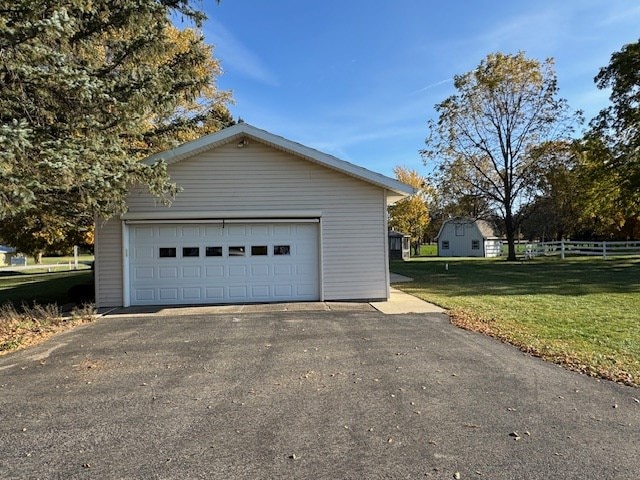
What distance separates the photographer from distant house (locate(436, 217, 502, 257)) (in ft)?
162

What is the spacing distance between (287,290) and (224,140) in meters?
4.15

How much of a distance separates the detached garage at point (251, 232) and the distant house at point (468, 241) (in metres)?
39.0

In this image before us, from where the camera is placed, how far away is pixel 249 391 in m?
4.96

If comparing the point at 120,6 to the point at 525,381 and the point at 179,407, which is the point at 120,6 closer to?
the point at 179,407

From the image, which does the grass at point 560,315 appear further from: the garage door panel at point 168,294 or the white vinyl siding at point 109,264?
the white vinyl siding at point 109,264

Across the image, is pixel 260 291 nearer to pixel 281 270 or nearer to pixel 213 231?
pixel 281 270

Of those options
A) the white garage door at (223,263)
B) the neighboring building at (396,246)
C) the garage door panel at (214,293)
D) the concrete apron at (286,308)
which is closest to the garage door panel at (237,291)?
the white garage door at (223,263)

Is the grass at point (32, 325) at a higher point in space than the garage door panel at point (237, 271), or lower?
lower

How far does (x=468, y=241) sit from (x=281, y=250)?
42.8 meters

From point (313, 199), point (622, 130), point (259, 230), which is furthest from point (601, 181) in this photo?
point (259, 230)

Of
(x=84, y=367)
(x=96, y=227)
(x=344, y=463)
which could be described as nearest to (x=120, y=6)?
(x=96, y=227)

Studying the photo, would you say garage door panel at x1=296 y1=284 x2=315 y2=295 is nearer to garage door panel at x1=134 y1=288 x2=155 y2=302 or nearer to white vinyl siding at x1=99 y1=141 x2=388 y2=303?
white vinyl siding at x1=99 y1=141 x2=388 y2=303

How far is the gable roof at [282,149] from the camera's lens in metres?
11.0

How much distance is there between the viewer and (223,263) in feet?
37.9
